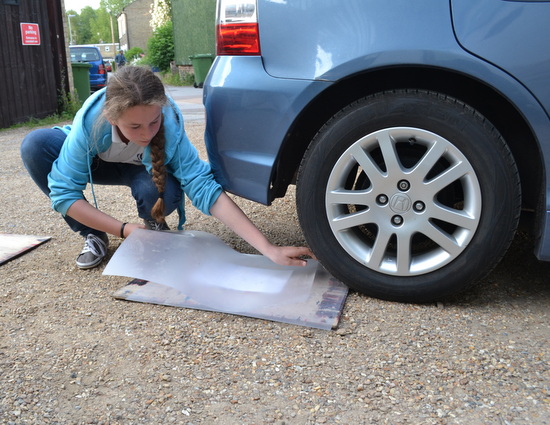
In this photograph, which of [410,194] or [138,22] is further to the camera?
[138,22]

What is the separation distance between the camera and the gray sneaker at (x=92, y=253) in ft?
9.21

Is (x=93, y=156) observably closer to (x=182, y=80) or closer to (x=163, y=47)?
(x=182, y=80)

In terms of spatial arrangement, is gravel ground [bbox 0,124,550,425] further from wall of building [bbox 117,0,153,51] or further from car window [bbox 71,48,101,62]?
wall of building [bbox 117,0,153,51]

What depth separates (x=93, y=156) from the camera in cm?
260

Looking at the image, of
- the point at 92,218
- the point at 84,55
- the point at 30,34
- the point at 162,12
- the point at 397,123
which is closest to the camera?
the point at 397,123

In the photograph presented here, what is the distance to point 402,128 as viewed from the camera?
7.03 ft

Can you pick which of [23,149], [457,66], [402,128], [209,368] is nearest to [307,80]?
[402,128]

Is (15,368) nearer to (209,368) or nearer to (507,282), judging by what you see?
(209,368)

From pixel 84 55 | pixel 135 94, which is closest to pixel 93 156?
pixel 135 94

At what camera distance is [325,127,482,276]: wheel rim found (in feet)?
6.97

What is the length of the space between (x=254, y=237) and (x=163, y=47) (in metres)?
24.8

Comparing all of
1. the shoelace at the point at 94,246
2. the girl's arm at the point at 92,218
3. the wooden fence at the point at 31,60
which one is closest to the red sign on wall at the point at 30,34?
the wooden fence at the point at 31,60

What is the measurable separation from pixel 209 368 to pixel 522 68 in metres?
1.44

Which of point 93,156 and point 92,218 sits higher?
point 93,156
